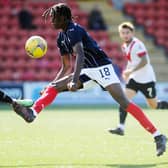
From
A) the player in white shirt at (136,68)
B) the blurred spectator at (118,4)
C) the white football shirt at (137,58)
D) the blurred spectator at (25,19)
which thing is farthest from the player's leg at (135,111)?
the blurred spectator at (118,4)

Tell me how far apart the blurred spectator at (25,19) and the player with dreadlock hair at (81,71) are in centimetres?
1470

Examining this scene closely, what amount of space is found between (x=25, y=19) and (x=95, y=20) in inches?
109

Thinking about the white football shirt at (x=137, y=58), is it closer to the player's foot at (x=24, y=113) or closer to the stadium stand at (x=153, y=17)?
the player's foot at (x=24, y=113)

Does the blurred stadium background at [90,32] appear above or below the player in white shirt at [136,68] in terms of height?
below

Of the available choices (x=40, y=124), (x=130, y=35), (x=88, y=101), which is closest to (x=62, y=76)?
(x=130, y=35)

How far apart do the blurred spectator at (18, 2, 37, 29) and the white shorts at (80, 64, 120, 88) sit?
1494 centimetres

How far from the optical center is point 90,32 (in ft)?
81.0

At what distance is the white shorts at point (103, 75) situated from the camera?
866 centimetres

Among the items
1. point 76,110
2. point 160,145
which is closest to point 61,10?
point 160,145

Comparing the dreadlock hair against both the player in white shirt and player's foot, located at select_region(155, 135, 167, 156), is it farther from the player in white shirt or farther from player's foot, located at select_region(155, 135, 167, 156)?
the player in white shirt

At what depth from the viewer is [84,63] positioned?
8.82 meters

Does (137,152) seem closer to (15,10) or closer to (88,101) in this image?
(88,101)

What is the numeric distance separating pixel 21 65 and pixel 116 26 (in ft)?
16.2

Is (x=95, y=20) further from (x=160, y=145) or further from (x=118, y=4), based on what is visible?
(x=160, y=145)
